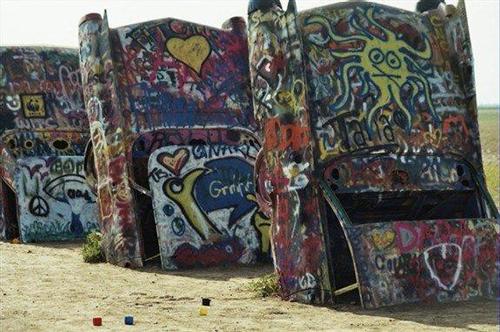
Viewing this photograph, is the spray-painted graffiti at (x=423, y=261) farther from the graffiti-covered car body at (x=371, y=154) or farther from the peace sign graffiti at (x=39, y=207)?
the peace sign graffiti at (x=39, y=207)

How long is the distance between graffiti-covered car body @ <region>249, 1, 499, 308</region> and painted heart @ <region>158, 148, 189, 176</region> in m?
2.99

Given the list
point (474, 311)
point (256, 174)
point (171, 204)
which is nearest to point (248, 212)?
point (171, 204)

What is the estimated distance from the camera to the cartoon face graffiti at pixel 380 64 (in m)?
10.6

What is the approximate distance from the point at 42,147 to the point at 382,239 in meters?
11.3

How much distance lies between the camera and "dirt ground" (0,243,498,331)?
8.41 m

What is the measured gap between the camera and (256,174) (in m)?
11.2

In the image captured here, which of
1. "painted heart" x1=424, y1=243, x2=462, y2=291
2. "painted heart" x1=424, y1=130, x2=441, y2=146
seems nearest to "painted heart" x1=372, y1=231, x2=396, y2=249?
"painted heart" x1=424, y1=243, x2=462, y2=291

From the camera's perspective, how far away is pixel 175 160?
1397 cm

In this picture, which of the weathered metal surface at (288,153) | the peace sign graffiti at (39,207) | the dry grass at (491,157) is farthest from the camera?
the dry grass at (491,157)

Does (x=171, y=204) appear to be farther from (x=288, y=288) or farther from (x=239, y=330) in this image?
(x=239, y=330)

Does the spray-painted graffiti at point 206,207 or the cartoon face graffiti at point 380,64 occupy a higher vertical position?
the cartoon face graffiti at point 380,64

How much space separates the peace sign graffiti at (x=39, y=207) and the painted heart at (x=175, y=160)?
5398 mm

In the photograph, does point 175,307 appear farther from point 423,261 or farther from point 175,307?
point 423,261

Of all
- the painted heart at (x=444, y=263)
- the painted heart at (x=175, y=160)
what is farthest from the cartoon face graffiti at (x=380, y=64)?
the painted heart at (x=175, y=160)
